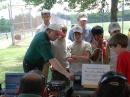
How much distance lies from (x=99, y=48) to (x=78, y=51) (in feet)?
0.90

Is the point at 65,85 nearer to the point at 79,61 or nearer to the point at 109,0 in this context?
the point at 79,61

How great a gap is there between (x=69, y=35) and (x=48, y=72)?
1.08 m

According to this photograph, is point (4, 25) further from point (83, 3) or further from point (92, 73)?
point (92, 73)

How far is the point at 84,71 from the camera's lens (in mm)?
3148

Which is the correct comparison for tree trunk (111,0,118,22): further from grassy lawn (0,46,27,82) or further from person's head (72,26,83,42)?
person's head (72,26,83,42)

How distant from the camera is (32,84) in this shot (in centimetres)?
176

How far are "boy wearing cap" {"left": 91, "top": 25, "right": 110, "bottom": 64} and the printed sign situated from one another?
1.01 metres

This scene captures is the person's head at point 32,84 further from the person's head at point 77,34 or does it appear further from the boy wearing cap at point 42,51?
the person's head at point 77,34

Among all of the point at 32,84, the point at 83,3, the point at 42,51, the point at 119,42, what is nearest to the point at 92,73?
the point at 119,42

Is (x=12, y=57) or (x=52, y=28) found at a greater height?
(x=52, y=28)

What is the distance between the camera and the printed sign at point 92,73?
309 cm

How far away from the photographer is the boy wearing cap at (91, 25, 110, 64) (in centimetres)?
423

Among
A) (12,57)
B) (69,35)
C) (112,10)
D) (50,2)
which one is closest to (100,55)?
(69,35)

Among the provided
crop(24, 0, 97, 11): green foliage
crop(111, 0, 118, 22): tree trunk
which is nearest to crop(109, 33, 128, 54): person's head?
crop(111, 0, 118, 22): tree trunk
